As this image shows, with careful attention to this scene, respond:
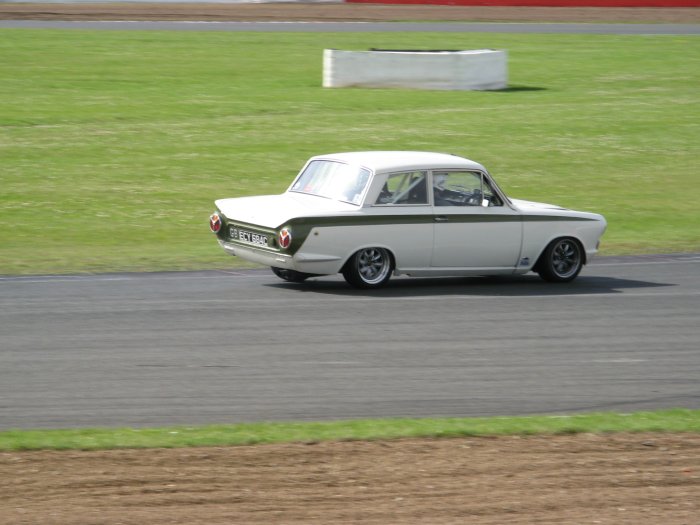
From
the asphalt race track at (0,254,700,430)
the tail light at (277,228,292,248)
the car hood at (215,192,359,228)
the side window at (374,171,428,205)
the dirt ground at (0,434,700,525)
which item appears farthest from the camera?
the side window at (374,171,428,205)

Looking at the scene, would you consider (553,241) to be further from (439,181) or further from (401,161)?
(401,161)

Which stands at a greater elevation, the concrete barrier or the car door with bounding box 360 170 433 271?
the concrete barrier

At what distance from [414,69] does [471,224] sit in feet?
57.8

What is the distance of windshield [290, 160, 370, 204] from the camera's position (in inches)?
536

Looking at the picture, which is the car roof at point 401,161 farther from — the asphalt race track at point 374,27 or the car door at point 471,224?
the asphalt race track at point 374,27

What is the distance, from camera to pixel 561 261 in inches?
576

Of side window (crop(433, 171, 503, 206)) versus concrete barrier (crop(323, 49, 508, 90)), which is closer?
side window (crop(433, 171, 503, 206))

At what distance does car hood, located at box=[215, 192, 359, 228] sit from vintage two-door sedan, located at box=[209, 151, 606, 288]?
0.04 ft

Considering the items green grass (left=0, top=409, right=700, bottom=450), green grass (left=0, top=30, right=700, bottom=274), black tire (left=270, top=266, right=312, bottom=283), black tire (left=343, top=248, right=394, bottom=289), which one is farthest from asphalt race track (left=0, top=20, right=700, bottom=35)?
green grass (left=0, top=409, right=700, bottom=450)

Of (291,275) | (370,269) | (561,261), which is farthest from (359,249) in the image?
(561,261)

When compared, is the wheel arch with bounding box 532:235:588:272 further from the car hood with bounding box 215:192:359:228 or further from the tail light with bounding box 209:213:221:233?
the tail light with bounding box 209:213:221:233

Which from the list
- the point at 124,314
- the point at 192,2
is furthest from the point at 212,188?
the point at 192,2

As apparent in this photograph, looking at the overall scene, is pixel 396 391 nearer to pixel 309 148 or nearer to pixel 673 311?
pixel 673 311

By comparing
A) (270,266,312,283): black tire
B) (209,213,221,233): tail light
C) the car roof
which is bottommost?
(270,266,312,283): black tire
